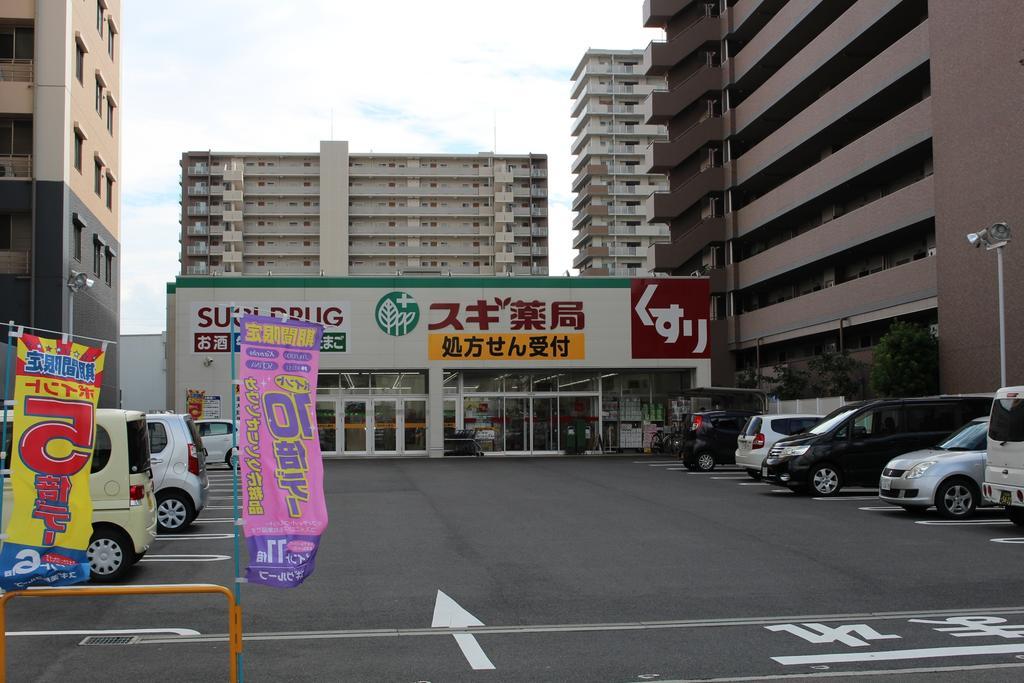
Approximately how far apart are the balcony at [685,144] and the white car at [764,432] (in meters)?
32.6

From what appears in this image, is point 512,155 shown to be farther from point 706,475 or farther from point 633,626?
point 633,626

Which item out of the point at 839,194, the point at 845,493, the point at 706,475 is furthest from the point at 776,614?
the point at 839,194

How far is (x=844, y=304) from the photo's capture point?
1591 inches

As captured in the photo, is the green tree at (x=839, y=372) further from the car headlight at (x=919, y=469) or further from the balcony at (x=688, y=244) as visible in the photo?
the car headlight at (x=919, y=469)

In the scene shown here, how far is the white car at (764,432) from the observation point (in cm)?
2386

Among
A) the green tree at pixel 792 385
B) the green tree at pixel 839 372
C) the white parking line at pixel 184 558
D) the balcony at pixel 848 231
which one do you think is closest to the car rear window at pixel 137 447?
the white parking line at pixel 184 558

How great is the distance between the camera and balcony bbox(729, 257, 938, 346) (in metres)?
34.7

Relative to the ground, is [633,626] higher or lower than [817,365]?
lower

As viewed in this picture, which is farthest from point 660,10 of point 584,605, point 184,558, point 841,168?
point 584,605

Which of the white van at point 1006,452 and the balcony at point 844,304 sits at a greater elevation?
the balcony at point 844,304

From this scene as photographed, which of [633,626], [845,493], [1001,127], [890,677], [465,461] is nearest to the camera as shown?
[890,677]

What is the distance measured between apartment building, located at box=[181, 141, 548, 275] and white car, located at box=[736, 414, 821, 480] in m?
71.1

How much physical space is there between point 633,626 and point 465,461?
2465cm

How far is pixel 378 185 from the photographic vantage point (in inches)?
3834
